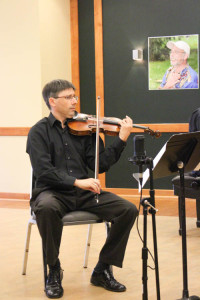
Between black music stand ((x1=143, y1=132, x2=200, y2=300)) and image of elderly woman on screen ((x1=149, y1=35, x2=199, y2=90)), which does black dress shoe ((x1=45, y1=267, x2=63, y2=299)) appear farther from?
image of elderly woman on screen ((x1=149, y1=35, x2=199, y2=90))

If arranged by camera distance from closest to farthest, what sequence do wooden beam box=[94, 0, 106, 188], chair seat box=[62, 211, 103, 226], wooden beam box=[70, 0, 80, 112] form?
1. chair seat box=[62, 211, 103, 226]
2. wooden beam box=[94, 0, 106, 188]
3. wooden beam box=[70, 0, 80, 112]

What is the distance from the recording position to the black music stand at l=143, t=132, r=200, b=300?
8.39 ft

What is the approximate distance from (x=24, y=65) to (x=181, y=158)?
12.5 ft

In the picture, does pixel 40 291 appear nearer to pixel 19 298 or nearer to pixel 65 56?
pixel 19 298

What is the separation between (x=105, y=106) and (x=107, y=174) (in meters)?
0.85

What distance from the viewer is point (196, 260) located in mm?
3625

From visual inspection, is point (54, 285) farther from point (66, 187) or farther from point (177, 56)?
point (177, 56)

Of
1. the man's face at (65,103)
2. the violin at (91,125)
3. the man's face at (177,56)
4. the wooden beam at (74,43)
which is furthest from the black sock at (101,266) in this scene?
the wooden beam at (74,43)

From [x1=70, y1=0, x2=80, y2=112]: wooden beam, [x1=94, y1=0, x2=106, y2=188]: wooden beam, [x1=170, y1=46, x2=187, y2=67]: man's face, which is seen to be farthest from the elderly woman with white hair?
[x1=70, y1=0, x2=80, y2=112]: wooden beam

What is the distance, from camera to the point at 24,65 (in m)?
6.11

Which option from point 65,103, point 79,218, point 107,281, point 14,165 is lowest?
point 107,281

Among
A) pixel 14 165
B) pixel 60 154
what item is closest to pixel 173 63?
pixel 14 165

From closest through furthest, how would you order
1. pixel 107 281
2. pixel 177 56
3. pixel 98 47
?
pixel 107 281
pixel 177 56
pixel 98 47

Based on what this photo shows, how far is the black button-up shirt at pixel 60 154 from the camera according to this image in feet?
10.1
